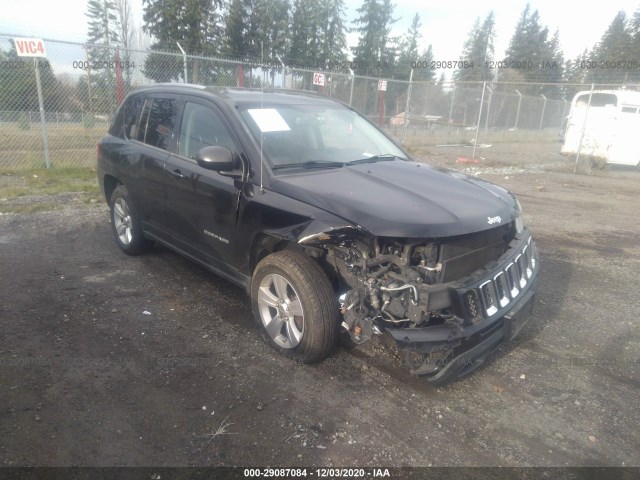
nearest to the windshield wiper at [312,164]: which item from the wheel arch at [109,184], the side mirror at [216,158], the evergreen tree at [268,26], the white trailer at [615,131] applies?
the side mirror at [216,158]

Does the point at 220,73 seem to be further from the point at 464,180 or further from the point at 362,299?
the point at 362,299

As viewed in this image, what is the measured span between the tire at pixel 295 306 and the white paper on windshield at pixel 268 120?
1074 millimetres

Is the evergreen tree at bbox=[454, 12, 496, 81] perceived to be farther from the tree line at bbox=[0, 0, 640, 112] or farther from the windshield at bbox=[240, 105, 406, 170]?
the windshield at bbox=[240, 105, 406, 170]

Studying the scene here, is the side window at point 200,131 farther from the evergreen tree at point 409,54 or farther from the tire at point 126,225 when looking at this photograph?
the evergreen tree at point 409,54

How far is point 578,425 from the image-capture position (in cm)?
273

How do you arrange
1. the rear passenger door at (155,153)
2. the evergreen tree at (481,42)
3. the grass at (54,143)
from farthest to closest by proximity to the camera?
the evergreen tree at (481,42), the grass at (54,143), the rear passenger door at (155,153)

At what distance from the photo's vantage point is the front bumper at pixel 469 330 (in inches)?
102

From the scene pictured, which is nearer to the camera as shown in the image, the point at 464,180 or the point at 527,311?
the point at 527,311

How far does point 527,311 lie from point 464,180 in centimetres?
111

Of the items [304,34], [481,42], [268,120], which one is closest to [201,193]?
[268,120]

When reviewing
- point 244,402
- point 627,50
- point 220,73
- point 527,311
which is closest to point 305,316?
point 244,402

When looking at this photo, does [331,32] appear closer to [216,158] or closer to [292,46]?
[292,46]

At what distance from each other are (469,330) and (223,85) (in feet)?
22.1

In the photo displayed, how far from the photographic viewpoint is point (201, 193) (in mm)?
3812
